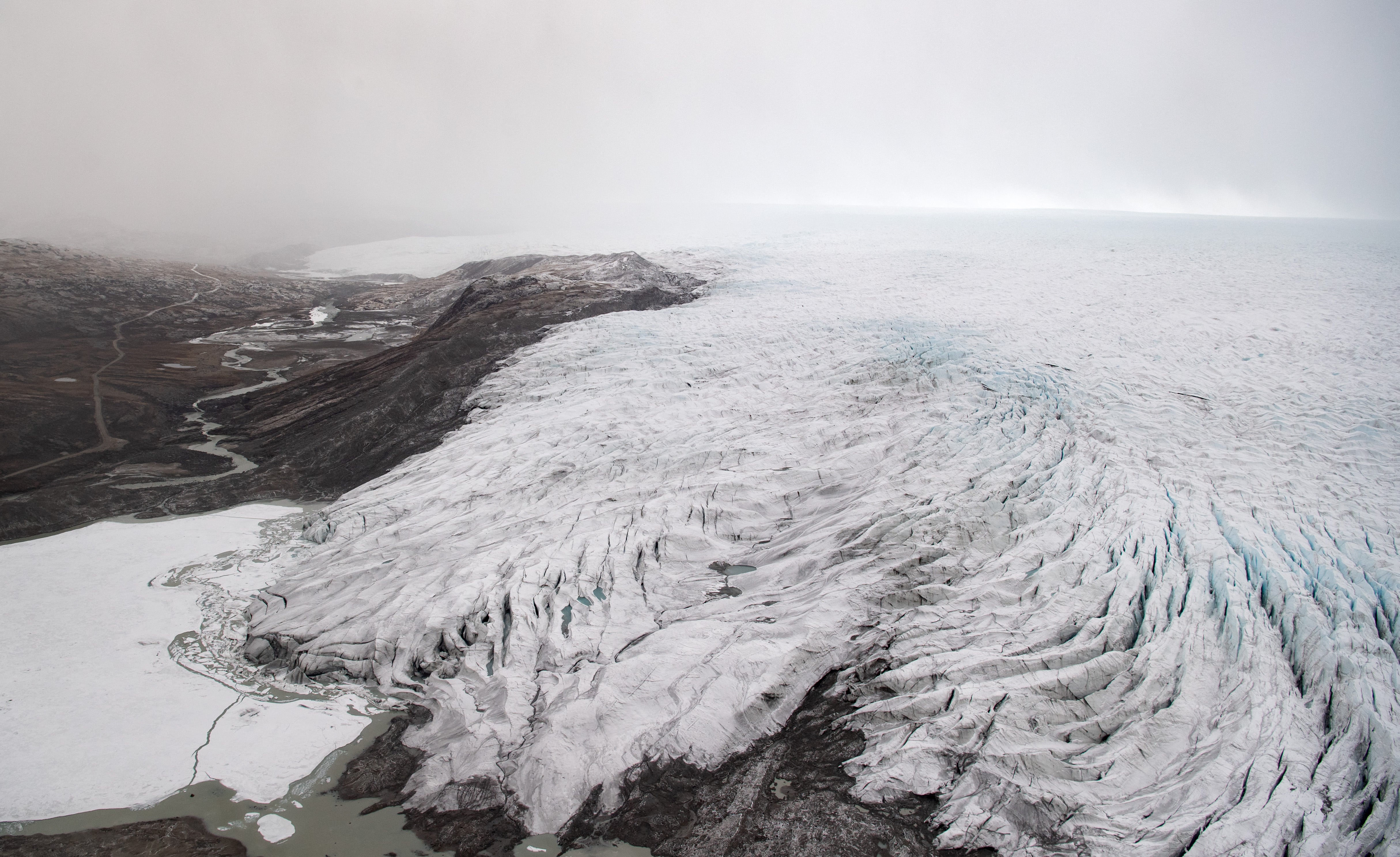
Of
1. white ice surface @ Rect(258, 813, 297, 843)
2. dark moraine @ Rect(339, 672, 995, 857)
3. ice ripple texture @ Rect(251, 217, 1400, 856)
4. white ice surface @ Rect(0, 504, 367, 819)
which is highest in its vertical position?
ice ripple texture @ Rect(251, 217, 1400, 856)

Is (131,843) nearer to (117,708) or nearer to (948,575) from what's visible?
(117,708)

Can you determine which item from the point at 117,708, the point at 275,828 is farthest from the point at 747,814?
the point at 117,708

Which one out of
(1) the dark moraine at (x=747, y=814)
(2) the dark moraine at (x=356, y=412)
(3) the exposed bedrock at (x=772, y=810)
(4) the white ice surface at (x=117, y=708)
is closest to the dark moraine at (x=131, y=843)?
(4) the white ice surface at (x=117, y=708)

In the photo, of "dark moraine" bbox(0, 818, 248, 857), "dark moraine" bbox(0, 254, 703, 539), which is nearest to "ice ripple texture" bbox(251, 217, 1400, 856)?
"dark moraine" bbox(0, 254, 703, 539)

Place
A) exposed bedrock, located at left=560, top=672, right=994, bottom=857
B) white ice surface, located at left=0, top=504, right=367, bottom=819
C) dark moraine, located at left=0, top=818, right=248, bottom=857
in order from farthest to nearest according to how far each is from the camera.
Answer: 1. white ice surface, located at left=0, top=504, right=367, bottom=819
2. dark moraine, located at left=0, top=818, right=248, bottom=857
3. exposed bedrock, located at left=560, top=672, right=994, bottom=857

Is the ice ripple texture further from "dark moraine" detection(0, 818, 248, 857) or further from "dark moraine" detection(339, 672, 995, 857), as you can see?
"dark moraine" detection(0, 818, 248, 857)

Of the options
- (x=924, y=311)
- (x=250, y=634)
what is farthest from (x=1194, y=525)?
(x=250, y=634)
